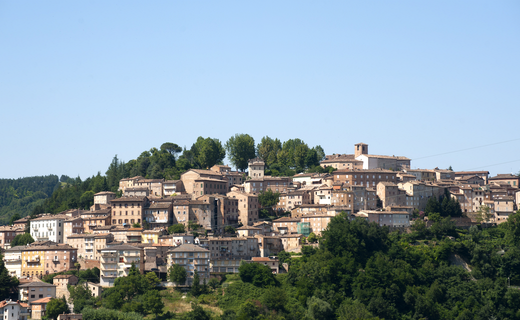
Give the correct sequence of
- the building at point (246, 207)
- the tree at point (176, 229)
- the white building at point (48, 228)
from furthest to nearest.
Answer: the building at point (246, 207)
the white building at point (48, 228)
the tree at point (176, 229)

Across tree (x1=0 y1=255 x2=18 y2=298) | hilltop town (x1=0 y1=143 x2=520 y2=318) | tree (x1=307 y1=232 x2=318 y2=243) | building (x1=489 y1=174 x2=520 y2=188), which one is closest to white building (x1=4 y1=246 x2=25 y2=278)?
hilltop town (x1=0 y1=143 x2=520 y2=318)

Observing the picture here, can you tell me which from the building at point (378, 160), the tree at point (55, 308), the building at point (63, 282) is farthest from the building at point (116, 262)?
the building at point (378, 160)

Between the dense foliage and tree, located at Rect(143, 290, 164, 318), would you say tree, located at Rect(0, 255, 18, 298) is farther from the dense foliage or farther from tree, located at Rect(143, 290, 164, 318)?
the dense foliage

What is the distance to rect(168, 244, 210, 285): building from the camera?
63.9 m

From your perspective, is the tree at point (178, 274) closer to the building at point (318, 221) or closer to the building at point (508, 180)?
the building at point (318, 221)

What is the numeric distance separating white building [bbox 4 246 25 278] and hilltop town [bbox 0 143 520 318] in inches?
4.0

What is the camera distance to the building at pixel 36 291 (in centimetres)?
6125

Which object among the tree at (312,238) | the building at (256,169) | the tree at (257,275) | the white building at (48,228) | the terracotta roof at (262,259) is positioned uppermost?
the building at (256,169)

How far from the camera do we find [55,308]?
5831cm

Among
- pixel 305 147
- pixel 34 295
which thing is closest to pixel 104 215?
pixel 34 295

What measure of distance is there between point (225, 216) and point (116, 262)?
1769 centimetres

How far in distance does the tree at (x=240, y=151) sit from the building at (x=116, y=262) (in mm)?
43231

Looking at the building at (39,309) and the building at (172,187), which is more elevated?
the building at (172,187)

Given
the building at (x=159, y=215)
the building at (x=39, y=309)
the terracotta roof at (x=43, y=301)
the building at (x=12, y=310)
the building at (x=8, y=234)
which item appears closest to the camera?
the building at (x=12, y=310)
